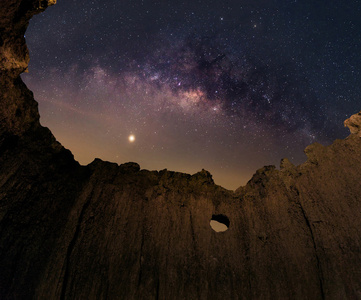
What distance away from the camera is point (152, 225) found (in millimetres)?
8875

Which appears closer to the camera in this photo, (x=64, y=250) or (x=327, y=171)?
(x=64, y=250)

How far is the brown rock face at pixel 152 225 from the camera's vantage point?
6.66 m

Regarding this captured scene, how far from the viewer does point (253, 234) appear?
28.7 feet

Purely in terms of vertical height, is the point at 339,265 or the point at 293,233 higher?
the point at 293,233

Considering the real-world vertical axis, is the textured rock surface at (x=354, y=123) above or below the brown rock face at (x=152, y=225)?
above

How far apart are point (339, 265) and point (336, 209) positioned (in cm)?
188

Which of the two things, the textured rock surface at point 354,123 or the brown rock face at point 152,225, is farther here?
the textured rock surface at point 354,123

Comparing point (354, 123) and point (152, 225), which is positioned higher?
point (354, 123)

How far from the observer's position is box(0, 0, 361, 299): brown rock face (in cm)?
666

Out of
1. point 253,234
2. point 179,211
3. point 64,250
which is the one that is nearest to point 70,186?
point 64,250

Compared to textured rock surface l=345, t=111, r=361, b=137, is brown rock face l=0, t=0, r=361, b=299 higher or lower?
lower

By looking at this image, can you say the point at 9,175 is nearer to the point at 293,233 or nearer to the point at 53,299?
the point at 53,299

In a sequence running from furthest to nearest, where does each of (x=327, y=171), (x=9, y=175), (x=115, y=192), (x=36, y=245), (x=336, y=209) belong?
(x=115, y=192)
(x=327, y=171)
(x=336, y=209)
(x=36, y=245)
(x=9, y=175)

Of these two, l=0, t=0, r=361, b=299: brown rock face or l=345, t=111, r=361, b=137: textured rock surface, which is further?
l=345, t=111, r=361, b=137: textured rock surface
